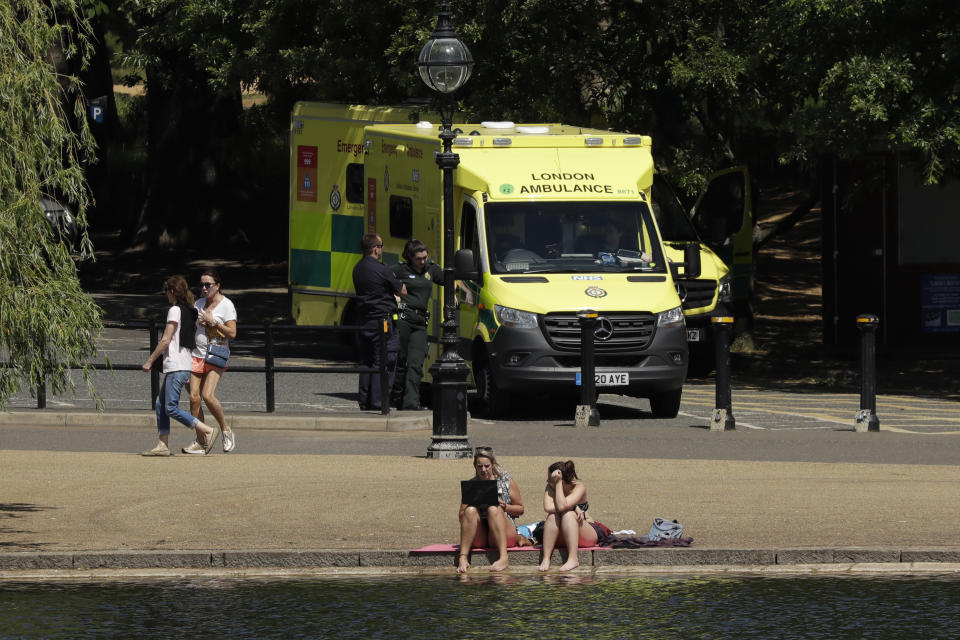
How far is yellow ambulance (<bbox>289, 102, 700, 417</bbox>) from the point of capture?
1822 cm

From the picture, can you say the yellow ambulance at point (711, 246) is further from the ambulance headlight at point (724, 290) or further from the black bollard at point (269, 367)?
the black bollard at point (269, 367)

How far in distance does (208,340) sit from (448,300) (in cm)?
225

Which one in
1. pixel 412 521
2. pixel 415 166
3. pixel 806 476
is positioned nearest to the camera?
pixel 412 521

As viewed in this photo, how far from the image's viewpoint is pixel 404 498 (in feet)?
42.9

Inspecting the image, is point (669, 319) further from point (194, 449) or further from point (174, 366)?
point (174, 366)

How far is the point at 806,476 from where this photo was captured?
14.3 metres

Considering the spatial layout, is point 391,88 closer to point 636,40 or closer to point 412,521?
point 636,40

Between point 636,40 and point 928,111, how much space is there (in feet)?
17.2

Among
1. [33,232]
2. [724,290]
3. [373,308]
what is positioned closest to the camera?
[33,232]

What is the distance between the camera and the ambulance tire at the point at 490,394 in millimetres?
18623

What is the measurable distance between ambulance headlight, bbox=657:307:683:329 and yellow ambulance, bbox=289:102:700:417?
0.01 meters

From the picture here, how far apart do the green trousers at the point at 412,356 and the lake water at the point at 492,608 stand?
843 cm

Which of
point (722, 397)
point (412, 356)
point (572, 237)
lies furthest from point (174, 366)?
point (722, 397)

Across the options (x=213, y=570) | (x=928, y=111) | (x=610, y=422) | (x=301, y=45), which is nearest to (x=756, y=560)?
(x=213, y=570)
